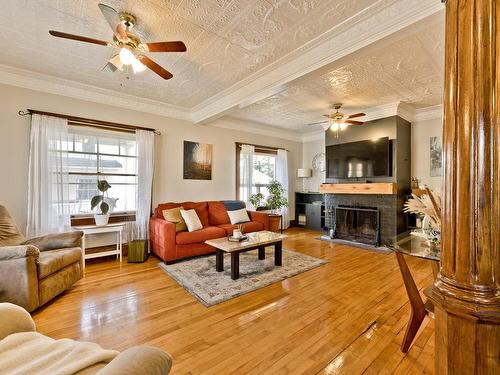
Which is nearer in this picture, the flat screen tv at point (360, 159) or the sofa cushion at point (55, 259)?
the sofa cushion at point (55, 259)

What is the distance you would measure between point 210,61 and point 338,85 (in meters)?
1.99

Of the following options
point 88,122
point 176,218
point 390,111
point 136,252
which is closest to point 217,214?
point 176,218

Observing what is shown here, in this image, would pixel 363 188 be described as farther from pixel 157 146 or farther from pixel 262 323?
pixel 157 146

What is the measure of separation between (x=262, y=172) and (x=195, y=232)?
9.63 feet

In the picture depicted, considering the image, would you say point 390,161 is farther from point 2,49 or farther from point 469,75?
point 2,49

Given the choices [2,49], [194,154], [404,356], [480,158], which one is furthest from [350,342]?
[2,49]

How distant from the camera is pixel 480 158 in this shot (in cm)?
72

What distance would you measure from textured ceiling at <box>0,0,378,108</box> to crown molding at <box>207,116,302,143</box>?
1.90 meters

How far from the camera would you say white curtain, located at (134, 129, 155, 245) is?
13.7 feet

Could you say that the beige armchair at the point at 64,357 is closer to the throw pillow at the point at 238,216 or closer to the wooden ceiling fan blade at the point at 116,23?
the wooden ceiling fan blade at the point at 116,23

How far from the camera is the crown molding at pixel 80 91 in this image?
3271mm

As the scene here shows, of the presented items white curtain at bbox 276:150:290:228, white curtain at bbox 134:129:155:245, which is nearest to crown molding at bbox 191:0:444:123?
white curtain at bbox 134:129:155:245

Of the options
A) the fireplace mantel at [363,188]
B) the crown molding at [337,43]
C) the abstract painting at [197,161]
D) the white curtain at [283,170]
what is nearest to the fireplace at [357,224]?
the fireplace mantel at [363,188]

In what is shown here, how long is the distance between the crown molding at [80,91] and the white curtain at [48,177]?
459 millimetres
